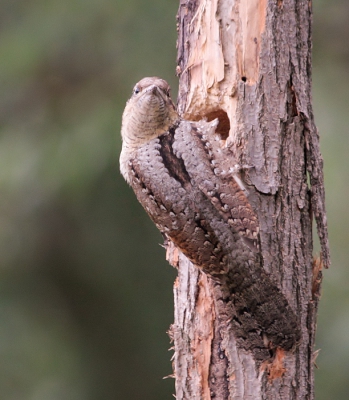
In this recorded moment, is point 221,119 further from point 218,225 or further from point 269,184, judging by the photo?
point 218,225

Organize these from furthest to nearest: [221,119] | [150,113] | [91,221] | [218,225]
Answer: [91,221] → [221,119] → [150,113] → [218,225]

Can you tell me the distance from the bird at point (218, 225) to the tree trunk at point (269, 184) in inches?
3.1

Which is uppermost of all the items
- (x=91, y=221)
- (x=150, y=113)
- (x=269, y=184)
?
(x=91, y=221)

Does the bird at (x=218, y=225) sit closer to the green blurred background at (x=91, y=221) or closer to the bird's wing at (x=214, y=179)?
the bird's wing at (x=214, y=179)

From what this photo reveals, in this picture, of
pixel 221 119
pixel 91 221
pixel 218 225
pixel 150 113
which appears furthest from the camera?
pixel 91 221

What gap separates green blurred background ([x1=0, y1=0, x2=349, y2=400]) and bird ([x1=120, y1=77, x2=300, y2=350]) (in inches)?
101

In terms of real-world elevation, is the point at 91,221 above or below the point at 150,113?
above

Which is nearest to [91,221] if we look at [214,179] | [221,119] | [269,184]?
[221,119]

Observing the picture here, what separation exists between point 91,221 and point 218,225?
10.7 ft

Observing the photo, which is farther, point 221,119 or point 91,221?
point 91,221

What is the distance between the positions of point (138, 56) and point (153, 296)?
8.15 ft

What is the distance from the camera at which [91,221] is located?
604 cm

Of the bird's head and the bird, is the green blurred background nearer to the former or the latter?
the bird's head

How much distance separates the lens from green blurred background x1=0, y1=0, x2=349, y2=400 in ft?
19.1
